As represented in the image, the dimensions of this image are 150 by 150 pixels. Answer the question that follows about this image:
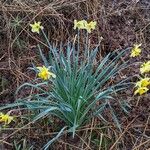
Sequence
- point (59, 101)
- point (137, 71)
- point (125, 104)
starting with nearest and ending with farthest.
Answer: point (59, 101), point (125, 104), point (137, 71)

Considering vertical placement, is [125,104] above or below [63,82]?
below

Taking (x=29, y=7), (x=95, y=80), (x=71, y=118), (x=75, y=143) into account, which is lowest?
(x=75, y=143)

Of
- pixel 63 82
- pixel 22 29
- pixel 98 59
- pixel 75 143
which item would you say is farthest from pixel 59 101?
→ pixel 22 29

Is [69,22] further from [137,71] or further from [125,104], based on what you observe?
[125,104]

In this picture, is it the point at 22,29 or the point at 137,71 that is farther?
the point at 22,29

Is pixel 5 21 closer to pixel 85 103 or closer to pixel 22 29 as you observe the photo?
pixel 22 29

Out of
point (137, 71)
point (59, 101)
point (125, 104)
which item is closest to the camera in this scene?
point (59, 101)
